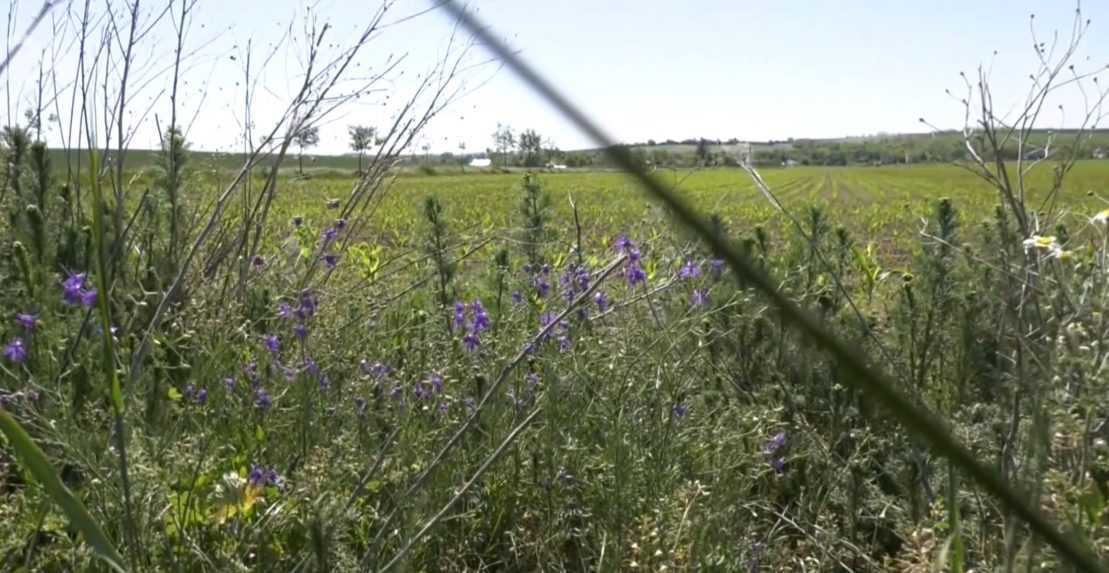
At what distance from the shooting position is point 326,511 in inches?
59.4

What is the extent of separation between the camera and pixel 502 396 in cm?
267

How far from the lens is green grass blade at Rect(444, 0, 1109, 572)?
180mm

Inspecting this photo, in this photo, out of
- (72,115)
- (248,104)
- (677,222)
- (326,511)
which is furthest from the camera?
(248,104)

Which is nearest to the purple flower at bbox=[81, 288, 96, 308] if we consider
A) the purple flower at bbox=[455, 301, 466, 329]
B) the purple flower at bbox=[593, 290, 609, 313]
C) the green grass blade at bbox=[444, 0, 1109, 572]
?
the purple flower at bbox=[455, 301, 466, 329]

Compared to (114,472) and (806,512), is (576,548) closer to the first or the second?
(806,512)

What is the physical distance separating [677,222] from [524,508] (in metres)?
2.46

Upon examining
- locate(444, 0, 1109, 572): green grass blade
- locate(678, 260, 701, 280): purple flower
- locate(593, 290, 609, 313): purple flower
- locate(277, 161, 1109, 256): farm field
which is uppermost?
locate(444, 0, 1109, 572): green grass blade

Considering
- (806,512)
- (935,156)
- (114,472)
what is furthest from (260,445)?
(935,156)

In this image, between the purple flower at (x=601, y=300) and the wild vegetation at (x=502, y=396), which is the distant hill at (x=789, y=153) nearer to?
the wild vegetation at (x=502, y=396)

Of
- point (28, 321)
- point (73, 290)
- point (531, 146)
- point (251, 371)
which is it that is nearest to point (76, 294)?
point (73, 290)

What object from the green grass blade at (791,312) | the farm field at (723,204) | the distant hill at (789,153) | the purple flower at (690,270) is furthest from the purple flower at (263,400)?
the green grass blade at (791,312)

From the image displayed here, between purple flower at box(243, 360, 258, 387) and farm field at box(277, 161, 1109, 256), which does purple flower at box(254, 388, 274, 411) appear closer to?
purple flower at box(243, 360, 258, 387)

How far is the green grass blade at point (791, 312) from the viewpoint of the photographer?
0.18 m

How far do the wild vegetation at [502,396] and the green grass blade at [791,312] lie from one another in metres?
0.42
